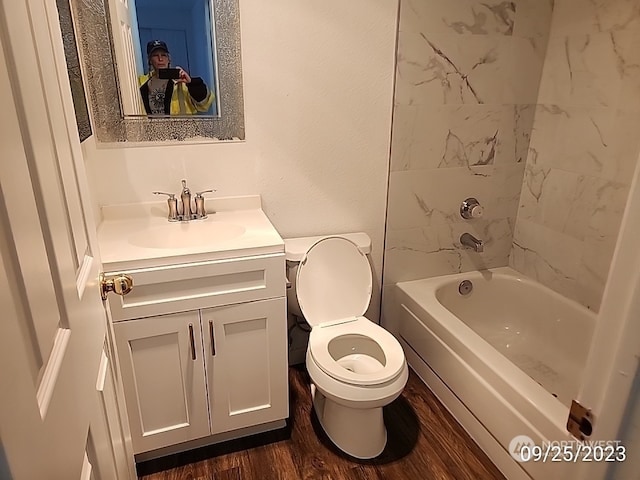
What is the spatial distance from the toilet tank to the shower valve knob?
56 cm

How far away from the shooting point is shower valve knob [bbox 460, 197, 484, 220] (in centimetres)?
231

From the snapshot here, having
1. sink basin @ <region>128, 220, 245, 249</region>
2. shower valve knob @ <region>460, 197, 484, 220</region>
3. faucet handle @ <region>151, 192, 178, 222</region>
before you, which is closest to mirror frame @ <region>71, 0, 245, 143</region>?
faucet handle @ <region>151, 192, 178, 222</region>

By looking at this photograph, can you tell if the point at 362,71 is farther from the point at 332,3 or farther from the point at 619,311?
the point at 619,311

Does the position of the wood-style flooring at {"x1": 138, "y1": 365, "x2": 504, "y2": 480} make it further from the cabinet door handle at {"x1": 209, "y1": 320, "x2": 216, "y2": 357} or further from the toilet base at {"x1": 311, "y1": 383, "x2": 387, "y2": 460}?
the cabinet door handle at {"x1": 209, "y1": 320, "x2": 216, "y2": 357}

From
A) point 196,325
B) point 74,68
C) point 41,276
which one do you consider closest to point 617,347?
point 41,276

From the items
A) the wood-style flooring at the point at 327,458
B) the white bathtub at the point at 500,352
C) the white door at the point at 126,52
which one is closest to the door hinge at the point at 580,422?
the white bathtub at the point at 500,352

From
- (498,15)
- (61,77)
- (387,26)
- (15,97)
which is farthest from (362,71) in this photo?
(15,97)

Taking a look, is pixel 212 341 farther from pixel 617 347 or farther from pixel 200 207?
pixel 617 347

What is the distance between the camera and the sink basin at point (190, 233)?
5.83 ft

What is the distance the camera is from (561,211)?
87.4 inches

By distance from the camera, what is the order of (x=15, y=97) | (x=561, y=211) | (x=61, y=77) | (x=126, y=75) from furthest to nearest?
1. (x=561, y=211)
2. (x=126, y=75)
3. (x=61, y=77)
4. (x=15, y=97)

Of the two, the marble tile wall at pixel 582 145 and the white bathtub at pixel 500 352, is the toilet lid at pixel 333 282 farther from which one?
the marble tile wall at pixel 582 145

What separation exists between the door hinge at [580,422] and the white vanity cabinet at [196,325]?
44.0 inches

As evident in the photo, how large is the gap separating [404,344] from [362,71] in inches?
56.0
